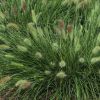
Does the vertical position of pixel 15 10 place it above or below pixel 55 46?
above

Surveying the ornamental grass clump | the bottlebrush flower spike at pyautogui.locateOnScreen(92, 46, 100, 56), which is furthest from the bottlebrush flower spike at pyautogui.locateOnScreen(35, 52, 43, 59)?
the bottlebrush flower spike at pyautogui.locateOnScreen(92, 46, 100, 56)

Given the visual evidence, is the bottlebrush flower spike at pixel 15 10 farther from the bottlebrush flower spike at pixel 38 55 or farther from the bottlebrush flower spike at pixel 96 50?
A: the bottlebrush flower spike at pixel 96 50

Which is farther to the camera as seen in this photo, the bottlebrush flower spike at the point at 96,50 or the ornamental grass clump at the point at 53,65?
the ornamental grass clump at the point at 53,65

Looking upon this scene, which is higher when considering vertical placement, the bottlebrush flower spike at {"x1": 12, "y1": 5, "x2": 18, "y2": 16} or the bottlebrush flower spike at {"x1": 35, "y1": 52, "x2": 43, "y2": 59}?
the bottlebrush flower spike at {"x1": 12, "y1": 5, "x2": 18, "y2": 16}

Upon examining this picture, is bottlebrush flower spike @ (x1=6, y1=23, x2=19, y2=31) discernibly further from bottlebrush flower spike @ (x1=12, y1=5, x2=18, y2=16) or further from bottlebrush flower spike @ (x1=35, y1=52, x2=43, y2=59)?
bottlebrush flower spike @ (x1=35, y1=52, x2=43, y2=59)

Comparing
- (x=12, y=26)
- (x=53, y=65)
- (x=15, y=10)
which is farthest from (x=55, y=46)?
(x=15, y=10)

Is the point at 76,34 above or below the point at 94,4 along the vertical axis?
below

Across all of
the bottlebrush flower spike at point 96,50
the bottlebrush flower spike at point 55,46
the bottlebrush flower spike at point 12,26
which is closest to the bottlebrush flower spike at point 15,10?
the bottlebrush flower spike at point 12,26

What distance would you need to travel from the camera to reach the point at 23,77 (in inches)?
140

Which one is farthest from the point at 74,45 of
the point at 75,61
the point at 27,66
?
the point at 27,66

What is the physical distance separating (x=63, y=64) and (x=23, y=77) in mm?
540

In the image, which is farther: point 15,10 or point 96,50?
point 15,10

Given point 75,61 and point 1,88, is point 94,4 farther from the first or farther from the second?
point 1,88

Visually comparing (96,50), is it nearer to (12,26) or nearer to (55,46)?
(55,46)
